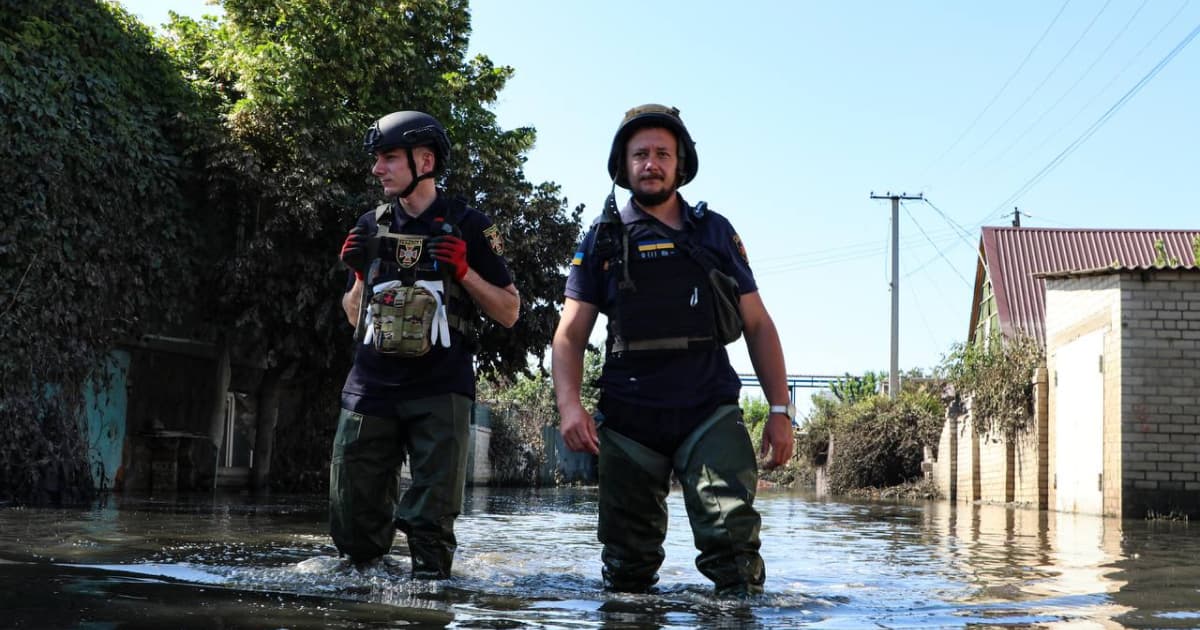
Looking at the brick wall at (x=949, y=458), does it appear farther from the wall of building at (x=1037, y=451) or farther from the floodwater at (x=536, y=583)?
the floodwater at (x=536, y=583)

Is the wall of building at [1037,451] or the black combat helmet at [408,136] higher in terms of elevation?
the black combat helmet at [408,136]

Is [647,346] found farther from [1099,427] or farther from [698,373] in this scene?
[1099,427]

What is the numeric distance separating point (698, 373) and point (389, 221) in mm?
1477

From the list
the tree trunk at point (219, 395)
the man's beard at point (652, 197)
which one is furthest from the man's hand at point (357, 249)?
the tree trunk at point (219, 395)

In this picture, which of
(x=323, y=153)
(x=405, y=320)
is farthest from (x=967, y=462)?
(x=405, y=320)

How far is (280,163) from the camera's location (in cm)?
1873

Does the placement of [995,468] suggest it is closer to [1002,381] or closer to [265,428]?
[1002,381]

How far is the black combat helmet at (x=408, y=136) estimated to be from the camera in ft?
16.7

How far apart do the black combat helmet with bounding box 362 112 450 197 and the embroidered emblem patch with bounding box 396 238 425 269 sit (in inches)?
9.9

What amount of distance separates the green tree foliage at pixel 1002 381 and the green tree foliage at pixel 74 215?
12973 millimetres

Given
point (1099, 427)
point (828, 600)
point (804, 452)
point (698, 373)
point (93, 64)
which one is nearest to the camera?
point (698, 373)

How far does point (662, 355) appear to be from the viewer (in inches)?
180

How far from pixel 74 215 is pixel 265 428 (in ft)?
24.3

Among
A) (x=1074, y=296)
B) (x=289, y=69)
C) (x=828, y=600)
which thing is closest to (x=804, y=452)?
(x=1074, y=296)
